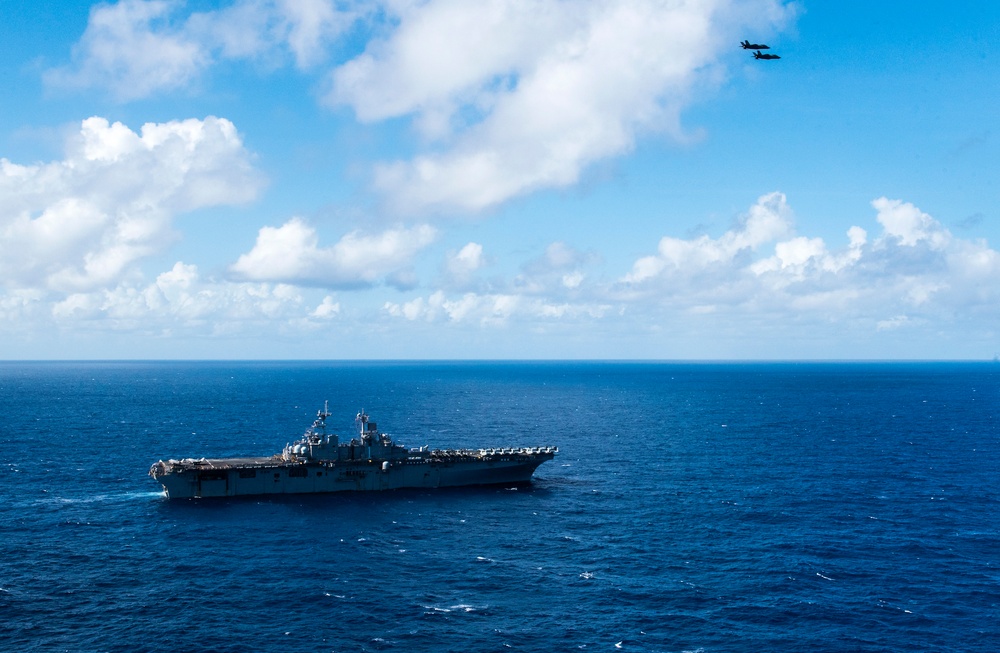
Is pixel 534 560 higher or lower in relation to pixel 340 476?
lower

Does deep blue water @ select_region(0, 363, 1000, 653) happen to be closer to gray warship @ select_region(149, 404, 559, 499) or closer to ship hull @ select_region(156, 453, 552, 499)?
ship hull @ select_region(156, 453, 552, 499)

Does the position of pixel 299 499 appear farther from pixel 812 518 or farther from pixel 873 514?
pixel 873 514

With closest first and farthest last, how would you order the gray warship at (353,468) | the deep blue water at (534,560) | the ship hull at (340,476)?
the deep blue water at (534,560) → the ship hull at (340,476) → the gray warship at (353,468)

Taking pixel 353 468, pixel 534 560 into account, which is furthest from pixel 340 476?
pixel 534 560

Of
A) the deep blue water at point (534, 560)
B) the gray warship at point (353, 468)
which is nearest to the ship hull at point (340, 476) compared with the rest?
the gray warship at point (353, 468)

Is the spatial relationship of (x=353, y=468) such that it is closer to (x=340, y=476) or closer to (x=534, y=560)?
(x=340, y=476)

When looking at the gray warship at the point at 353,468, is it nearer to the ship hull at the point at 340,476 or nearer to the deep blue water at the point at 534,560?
the ship hull at the point at 340,476

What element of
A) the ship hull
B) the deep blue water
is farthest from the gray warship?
the deep blue water

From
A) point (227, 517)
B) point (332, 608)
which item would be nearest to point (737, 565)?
point (332, 608)
